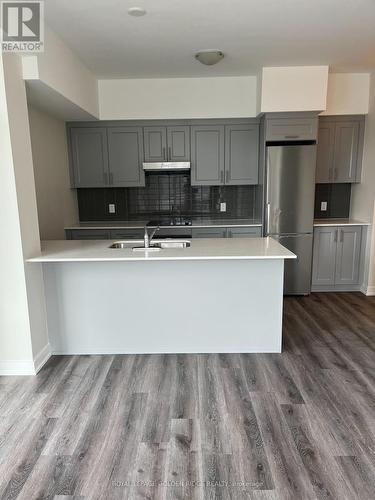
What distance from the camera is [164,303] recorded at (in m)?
2.95

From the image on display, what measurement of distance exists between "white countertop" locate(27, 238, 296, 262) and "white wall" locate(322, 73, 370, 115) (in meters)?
2.34

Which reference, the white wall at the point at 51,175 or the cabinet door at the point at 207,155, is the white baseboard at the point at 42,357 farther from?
the cabinet door at the point at 207,155

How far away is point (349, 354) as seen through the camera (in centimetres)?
294

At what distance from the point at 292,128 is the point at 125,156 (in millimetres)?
2129

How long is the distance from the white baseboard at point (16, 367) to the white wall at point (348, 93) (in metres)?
4.29

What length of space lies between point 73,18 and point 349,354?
347cm

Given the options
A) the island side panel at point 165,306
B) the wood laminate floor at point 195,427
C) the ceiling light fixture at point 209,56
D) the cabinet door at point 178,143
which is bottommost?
the wood laminate floor at point 195,427

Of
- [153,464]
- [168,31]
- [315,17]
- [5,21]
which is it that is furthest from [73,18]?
[153,464]

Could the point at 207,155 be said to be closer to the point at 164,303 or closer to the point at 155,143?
the point at 155,143

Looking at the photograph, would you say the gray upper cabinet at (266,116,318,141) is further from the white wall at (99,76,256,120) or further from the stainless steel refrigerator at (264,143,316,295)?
the white wall at (99,76,256,120)

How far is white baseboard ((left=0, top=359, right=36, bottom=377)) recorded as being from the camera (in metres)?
2.68

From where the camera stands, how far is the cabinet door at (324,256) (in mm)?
4430

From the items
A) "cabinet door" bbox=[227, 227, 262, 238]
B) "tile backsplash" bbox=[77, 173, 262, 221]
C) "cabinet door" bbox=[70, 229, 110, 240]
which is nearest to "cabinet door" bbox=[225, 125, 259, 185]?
"tile backsplash" bbox=[77, 173, 262, 221]

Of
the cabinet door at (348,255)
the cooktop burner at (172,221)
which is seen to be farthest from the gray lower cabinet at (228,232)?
the cabinet door at (348,255)
